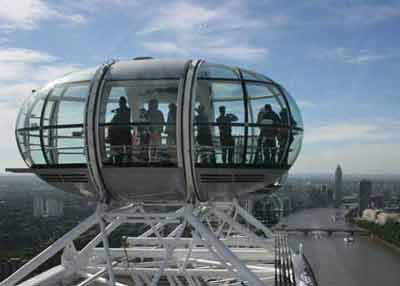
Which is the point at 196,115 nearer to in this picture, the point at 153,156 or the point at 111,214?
the point at 153,156

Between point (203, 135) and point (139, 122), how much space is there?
944 millimetres

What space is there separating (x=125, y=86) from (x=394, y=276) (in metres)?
47.8

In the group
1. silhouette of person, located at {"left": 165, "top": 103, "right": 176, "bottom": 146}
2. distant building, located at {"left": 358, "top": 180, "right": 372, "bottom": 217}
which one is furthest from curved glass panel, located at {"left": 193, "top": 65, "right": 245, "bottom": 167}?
distant building, located at {"left": 358, "top": 180, "right": 372, "bottom": 217}

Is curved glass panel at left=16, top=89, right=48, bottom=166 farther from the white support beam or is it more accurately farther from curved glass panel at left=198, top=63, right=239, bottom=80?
the white support beam

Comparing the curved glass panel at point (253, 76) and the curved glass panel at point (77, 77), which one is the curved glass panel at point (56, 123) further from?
the curved glass panel at point (253, 76)

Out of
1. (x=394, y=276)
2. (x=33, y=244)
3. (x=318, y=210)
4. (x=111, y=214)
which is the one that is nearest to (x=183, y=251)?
(x=111, y=214)

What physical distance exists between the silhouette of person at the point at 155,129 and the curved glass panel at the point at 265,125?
1293 millimetres

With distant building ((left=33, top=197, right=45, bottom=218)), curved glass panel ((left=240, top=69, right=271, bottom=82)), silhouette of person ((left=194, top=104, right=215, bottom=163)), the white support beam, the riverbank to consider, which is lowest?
the riverbank

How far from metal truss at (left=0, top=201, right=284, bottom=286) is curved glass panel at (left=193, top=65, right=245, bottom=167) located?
966 mm

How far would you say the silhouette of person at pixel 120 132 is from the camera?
917 cm

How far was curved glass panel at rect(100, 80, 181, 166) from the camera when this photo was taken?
29.7ft

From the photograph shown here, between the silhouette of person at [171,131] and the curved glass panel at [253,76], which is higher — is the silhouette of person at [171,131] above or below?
below

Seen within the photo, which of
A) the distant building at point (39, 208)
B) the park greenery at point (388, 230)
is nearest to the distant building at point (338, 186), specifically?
the park greenery at point (388, 230)

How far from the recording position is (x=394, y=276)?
172 feet
